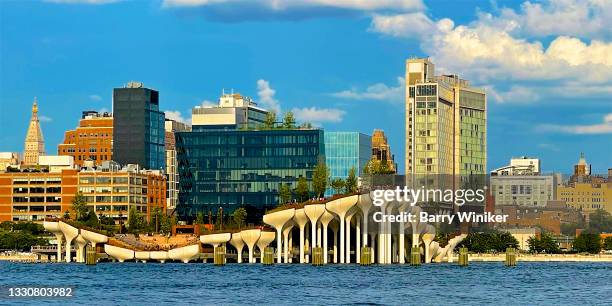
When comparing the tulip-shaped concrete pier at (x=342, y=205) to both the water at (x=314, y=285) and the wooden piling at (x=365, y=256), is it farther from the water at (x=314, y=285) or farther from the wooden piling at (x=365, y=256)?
the water at (x=314, y=285)

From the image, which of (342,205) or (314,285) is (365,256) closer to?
(342,205)

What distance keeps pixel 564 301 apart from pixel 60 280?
2242 inches

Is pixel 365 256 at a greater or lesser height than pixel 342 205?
lesser

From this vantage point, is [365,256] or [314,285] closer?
[314,285]

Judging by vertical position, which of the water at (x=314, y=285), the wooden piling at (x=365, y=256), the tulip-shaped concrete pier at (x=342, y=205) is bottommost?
the water at (x=314, y=285)

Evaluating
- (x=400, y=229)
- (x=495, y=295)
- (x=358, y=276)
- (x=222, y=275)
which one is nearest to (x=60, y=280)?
(x=222, y=275)

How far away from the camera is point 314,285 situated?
140 m

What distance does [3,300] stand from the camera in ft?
362

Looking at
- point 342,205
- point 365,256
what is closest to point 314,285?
point 342,205

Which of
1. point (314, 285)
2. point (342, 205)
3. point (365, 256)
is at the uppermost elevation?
point (342, 205)

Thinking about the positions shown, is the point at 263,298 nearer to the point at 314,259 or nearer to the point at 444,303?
the point at 444,303

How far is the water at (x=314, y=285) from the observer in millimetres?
118500

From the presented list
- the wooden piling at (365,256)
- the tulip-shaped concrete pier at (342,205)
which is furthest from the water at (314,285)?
the tulip-shaped concrete pier at (342,205)

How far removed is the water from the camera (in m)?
118
